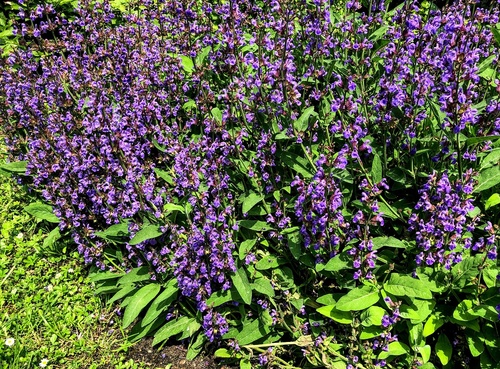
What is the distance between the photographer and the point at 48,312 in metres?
4.56

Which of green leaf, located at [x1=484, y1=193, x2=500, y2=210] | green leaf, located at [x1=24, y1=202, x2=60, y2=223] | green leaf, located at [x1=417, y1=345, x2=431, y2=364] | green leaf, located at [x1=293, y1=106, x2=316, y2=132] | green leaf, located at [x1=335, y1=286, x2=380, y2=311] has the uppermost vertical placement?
green leaf, located at [x1=293, y1=106, x2=316, y2=132]

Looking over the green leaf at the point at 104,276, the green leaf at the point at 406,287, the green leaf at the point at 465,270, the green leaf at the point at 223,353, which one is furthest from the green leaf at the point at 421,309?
the green leaf at the point at 104,276

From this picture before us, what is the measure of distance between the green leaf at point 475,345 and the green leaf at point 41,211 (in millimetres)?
4003

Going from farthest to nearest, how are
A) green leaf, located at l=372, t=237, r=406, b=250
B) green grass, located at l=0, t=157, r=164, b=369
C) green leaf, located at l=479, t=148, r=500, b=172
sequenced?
green grass, located at l=0, t=157, r=164, b=369, green leaf, located at l=479, t=148, r=500, b=172, green leaf, located at l=372, t=237, r=406, b=250

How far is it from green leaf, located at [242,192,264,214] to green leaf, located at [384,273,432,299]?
1192 millimetres

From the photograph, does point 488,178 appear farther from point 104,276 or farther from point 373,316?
point 104,276

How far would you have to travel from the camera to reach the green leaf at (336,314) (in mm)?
3346

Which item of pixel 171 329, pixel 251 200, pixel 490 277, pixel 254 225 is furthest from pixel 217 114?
pixel 490 277

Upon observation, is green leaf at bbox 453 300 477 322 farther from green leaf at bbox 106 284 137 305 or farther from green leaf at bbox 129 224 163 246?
green leaf at bbox 106 284 137 305

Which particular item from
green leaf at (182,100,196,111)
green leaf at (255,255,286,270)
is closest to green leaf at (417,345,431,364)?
green leaf at (255,255,286,270)

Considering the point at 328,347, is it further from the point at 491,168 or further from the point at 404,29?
the point at 404,29

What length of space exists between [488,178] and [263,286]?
1858 millimetres

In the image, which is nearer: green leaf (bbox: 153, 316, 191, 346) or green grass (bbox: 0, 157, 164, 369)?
green leaf (bbox: 153, 316, 191, 346)

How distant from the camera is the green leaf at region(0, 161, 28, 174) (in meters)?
5.09
